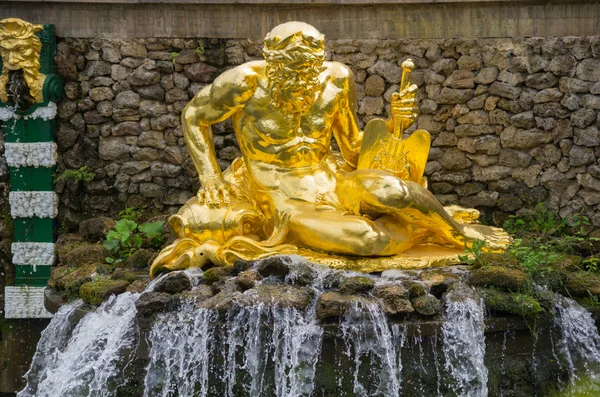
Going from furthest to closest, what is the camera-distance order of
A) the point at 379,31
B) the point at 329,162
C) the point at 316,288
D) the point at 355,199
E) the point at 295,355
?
the point at 379,31 < the point at 329,162 < the point at 355,199 < the point at 316,288 < the point at 295,355

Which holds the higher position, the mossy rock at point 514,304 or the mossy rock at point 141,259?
the mossy rock at point 141,259

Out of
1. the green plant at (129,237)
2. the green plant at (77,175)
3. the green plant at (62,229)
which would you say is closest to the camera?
the green plant at (129,237)

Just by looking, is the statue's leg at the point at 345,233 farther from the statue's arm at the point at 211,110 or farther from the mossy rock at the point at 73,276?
the mossy rock at the point at 73,276

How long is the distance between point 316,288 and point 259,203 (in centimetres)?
95

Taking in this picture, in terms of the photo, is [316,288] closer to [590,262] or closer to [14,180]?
[590,262]

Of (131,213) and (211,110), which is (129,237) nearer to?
(131,213)

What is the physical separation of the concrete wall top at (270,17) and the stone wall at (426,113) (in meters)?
0.08

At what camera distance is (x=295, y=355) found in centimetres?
570

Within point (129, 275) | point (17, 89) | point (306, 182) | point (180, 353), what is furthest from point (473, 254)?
point (17, 89)

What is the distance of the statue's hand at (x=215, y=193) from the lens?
667 cm

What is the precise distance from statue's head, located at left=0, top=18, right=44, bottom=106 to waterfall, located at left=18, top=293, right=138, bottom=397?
2379mm

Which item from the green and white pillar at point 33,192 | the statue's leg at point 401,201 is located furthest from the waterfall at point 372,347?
the green and white pillar at point 33,192

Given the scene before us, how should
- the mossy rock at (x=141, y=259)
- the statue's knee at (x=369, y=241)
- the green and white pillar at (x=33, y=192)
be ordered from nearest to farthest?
1. the statue's knee at (x=369, y=241)
2. the mossy rock at (x=141, y=259)
3. the green and white pillar at (x=33, y=192)

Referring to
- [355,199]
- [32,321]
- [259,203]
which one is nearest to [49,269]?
[32,321]
